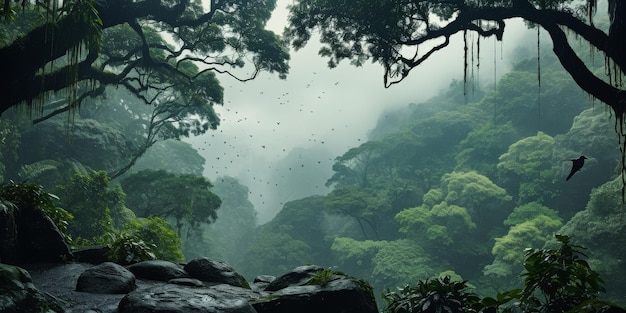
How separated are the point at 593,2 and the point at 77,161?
24775 mm

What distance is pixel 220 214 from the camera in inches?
2603

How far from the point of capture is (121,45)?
771 inches

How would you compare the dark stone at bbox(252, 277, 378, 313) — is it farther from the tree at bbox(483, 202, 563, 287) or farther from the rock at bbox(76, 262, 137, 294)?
the tree at bbox(483, 202, 563, 287)

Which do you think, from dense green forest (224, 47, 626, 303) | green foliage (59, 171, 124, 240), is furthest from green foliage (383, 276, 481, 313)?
dense green forest (224, 47, 626, 303)

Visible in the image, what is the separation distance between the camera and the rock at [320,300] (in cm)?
633

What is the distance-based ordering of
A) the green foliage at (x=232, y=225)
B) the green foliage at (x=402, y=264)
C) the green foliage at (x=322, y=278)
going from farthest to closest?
1. the green foliage at (x=232, y=225)
2. the green foliage at (x=402, y=264)
3. the green foliage at (x=322, y=278)

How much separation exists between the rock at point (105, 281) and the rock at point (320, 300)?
200cm

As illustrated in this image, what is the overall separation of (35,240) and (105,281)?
2.09m

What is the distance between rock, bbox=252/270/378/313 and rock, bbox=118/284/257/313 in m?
0.60

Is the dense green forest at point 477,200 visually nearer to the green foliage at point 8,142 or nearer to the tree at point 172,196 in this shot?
the tree at point 172,196

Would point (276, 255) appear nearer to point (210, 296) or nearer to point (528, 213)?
point (528, 213)

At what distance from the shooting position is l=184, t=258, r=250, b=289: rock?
7.93m

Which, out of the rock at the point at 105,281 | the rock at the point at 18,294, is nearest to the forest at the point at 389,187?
the rock at the point at 105,281

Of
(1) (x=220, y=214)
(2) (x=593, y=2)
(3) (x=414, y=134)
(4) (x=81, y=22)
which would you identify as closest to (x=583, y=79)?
(2) (x=593, y=2)
